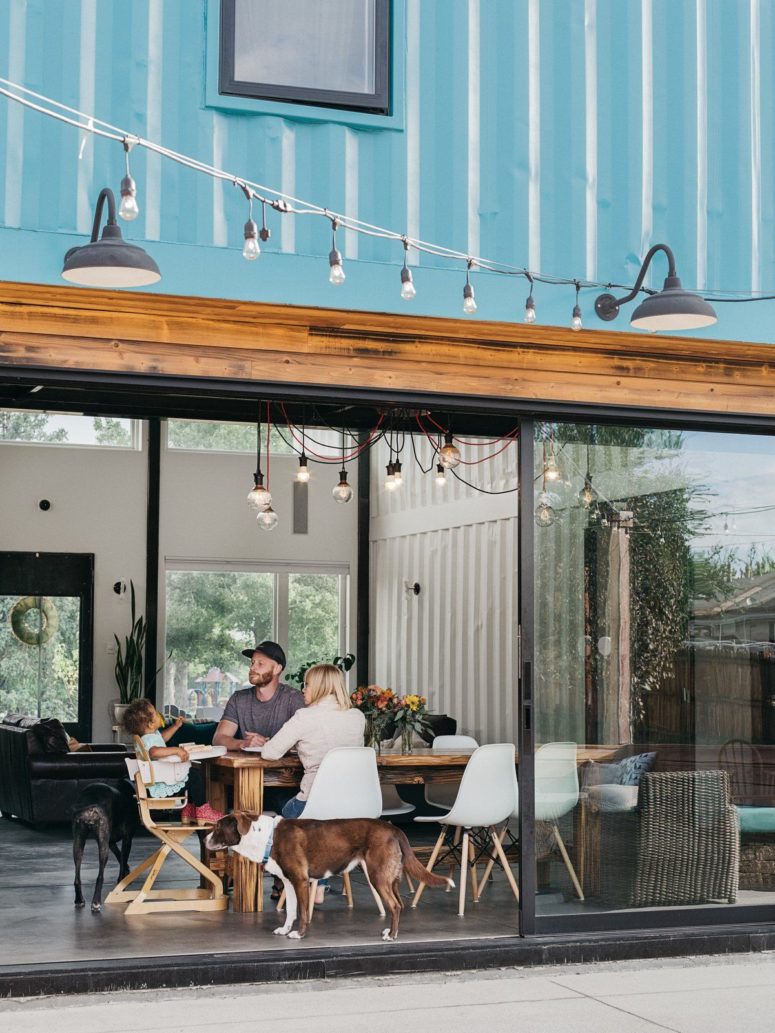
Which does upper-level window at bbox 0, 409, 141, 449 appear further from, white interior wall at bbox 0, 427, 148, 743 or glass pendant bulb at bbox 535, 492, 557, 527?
glass pendant bulb at bbox 535, 492, 557, 527

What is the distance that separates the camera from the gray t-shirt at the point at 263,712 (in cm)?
774

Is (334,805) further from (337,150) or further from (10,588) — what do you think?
(10,588)

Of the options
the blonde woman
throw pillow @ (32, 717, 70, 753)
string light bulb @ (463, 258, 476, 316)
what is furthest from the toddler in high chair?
throw pillow @ (32, 717, 70, 753)

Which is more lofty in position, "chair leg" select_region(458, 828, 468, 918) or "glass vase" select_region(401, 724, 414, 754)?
"glass vase" select_region(401, 724, 414, 754)

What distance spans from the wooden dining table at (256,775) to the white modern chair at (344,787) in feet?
0.81

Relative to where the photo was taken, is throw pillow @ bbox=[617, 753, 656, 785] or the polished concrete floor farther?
throw pillow @ bbox=[617, 753, 656, 785]

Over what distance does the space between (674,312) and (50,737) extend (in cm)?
679

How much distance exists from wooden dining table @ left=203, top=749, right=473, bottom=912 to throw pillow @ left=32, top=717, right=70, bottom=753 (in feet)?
9.58

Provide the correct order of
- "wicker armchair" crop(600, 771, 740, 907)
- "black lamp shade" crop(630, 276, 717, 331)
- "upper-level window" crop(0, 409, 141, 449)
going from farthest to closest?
1. "upper-level window" crop(0, 409, 141, 449)
2. "wicker armchair" crop(600, 771, 740, 907)
3. "black lamp shade" crop(630, 276, 717, 331)

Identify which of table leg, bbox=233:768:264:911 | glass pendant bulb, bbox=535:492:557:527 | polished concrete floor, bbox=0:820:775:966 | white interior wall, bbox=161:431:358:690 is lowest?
polished concrete floor, bbox=0:820:775:966

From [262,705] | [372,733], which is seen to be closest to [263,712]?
[262,705]

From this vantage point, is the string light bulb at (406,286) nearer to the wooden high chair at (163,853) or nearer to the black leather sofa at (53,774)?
the wooden high chair at (163,853)

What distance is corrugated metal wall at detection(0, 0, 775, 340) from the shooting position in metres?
5.67

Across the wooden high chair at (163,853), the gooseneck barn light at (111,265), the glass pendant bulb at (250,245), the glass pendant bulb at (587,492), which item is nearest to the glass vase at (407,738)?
the wooden high chair at (163,853)
